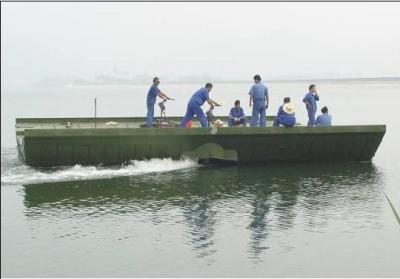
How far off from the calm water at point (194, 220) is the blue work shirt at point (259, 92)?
2.10m

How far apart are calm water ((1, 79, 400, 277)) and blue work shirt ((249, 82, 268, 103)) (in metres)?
2.10

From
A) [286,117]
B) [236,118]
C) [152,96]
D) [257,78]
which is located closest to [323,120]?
[286,117]

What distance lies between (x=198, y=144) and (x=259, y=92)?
A: 8.10ft

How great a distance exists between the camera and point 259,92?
18578 millimetres

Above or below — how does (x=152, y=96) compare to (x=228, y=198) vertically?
above

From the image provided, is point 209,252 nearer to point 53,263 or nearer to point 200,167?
point 53,263

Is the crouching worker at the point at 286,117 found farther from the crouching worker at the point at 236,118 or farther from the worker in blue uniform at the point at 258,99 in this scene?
the crouching worker at the point at 236,118

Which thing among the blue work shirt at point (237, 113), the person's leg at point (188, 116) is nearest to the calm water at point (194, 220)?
the person's leg at point (188, 116)

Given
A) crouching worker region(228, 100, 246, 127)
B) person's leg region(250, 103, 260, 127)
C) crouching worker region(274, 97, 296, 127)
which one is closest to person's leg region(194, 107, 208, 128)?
crouching worker region(228, 100, 246, 127)

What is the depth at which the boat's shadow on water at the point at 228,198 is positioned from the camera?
12.1 metres

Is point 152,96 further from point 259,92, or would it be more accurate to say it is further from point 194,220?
point 194,220

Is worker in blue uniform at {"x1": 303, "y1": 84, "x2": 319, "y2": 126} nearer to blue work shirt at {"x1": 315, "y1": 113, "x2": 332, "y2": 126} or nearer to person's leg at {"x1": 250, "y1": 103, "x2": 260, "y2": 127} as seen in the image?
blue work shirt at {"x1": 315, "y1": 113, "x2": 332, "y2": 126}

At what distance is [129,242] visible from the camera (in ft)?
35.7

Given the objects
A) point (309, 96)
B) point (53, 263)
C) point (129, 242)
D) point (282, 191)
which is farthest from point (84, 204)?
point (309, 96)
